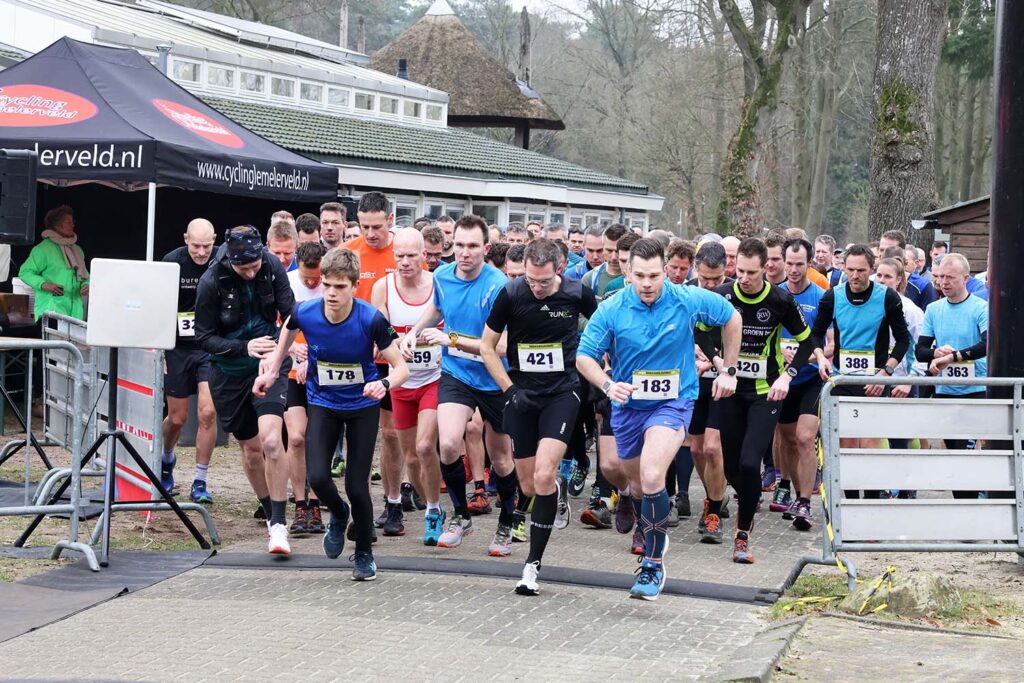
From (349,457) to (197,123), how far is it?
7.10m

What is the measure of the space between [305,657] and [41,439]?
599 cm

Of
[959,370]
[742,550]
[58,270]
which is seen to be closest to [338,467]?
[58,270]

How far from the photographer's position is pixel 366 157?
29.4 m

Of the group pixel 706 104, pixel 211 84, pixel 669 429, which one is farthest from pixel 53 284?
pixel 706 104

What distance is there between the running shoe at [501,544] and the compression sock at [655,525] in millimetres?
1337

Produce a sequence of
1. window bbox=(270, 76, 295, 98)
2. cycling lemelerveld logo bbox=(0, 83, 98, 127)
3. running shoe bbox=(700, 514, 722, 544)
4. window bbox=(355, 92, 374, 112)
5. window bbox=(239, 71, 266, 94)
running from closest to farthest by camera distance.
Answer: running shoe bbox=(700, 514, 722, 544)
cycling lemelerveld logo bbox=(0, 83, 98, 127)
window bbox=(239, 71, 266, 94)
window bbox=(270, 76, 295, 98)
window bbox=(355, 92, 374, 112)

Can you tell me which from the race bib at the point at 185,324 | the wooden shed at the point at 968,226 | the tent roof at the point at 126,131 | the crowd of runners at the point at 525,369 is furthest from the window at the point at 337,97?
the race bib at the point at 185,324

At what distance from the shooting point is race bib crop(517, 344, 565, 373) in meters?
8.40

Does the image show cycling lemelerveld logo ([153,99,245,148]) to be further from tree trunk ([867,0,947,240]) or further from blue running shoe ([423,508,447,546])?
tree trunk ([867,0,947,240])

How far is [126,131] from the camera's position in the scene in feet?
42.7

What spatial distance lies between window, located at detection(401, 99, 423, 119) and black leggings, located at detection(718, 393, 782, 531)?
27.8 metres

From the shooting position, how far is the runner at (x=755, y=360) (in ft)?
30.5

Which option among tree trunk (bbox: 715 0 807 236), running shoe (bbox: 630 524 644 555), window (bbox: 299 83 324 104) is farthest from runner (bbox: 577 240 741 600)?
→ window (bbox: 299 83 324 104)

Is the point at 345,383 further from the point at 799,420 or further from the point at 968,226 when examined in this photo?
the point at 968,226
